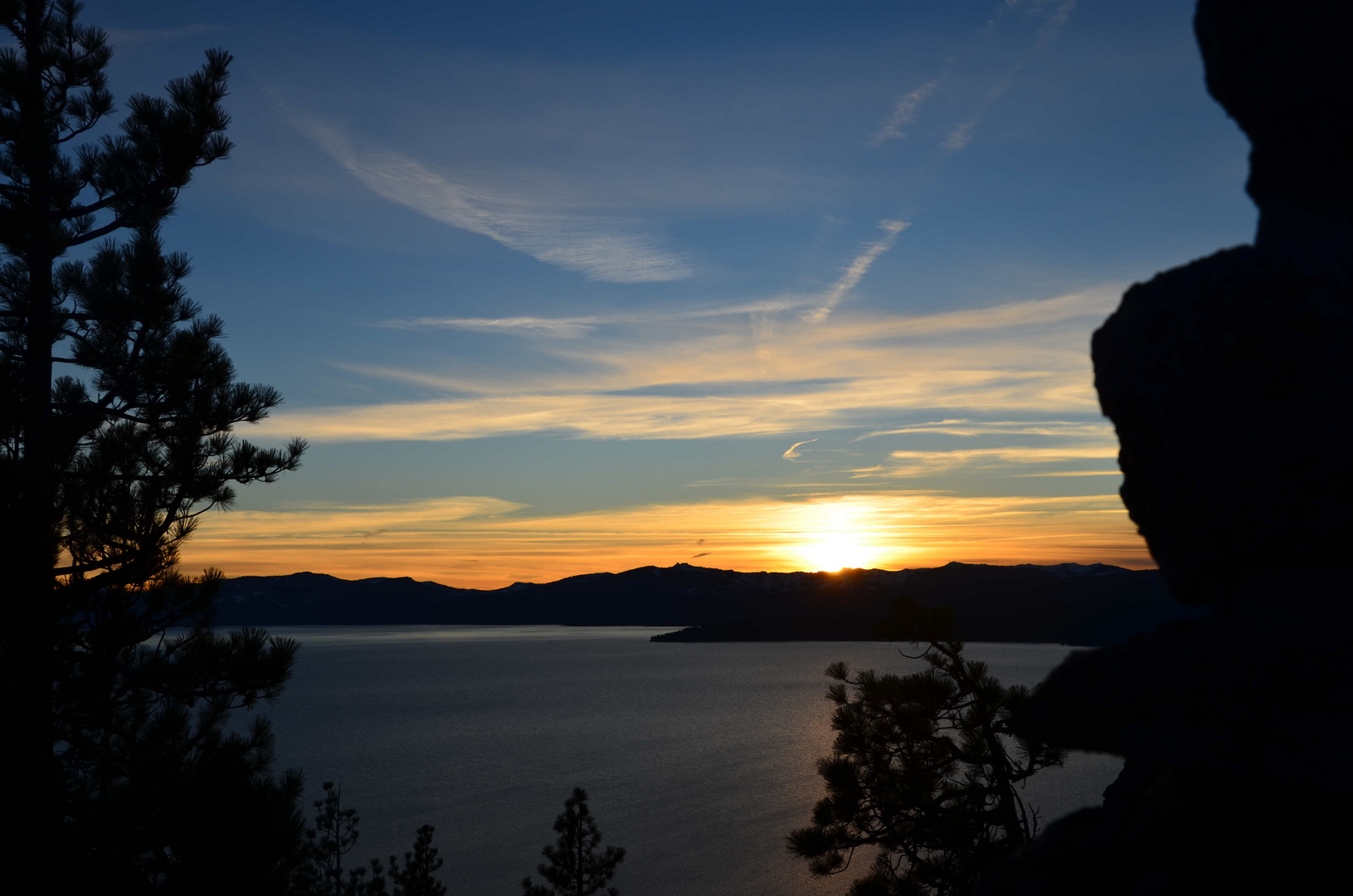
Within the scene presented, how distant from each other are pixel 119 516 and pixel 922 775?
32.8 ft

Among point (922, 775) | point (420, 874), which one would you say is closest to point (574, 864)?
point (420, 874)

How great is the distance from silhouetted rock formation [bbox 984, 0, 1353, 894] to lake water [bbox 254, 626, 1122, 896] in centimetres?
4296

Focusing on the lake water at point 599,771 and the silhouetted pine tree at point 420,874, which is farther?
the lake water at point 599,771

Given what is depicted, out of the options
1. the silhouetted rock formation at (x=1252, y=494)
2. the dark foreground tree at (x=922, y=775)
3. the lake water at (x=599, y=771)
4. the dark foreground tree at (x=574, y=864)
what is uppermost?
the silhouetted rock formation at (x=1252, y=494)

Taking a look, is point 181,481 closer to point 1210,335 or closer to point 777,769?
point 1210,335

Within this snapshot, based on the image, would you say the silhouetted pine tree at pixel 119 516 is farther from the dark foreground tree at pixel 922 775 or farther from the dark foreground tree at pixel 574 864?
the dark foreground tree at pixel 574 864

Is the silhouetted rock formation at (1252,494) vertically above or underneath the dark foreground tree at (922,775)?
above

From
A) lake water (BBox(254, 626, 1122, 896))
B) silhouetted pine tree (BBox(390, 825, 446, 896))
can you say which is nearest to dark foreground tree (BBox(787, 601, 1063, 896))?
silhouetted pine tree (BBox(390, 825, 446, 896))

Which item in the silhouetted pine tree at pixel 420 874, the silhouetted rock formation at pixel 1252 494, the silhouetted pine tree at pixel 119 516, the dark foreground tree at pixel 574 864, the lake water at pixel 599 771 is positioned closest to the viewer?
the silhouetted rock formation at pixel 1252 494

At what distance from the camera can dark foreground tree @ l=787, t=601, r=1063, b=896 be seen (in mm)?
9414

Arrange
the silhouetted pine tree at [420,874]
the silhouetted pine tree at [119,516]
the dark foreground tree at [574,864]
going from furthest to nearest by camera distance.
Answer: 1. the dark foreground tree at [574,864]
2. the silhouetted pine tree at [420,874]
3. the silhouetted pine tree at [119,516]

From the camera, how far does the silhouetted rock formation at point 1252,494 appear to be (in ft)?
12.2

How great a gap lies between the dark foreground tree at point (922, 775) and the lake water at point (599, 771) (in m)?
36.1

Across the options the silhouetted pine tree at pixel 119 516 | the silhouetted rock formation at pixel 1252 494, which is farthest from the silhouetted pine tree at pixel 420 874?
the silhouetted rock formation at pixel 1252 494
